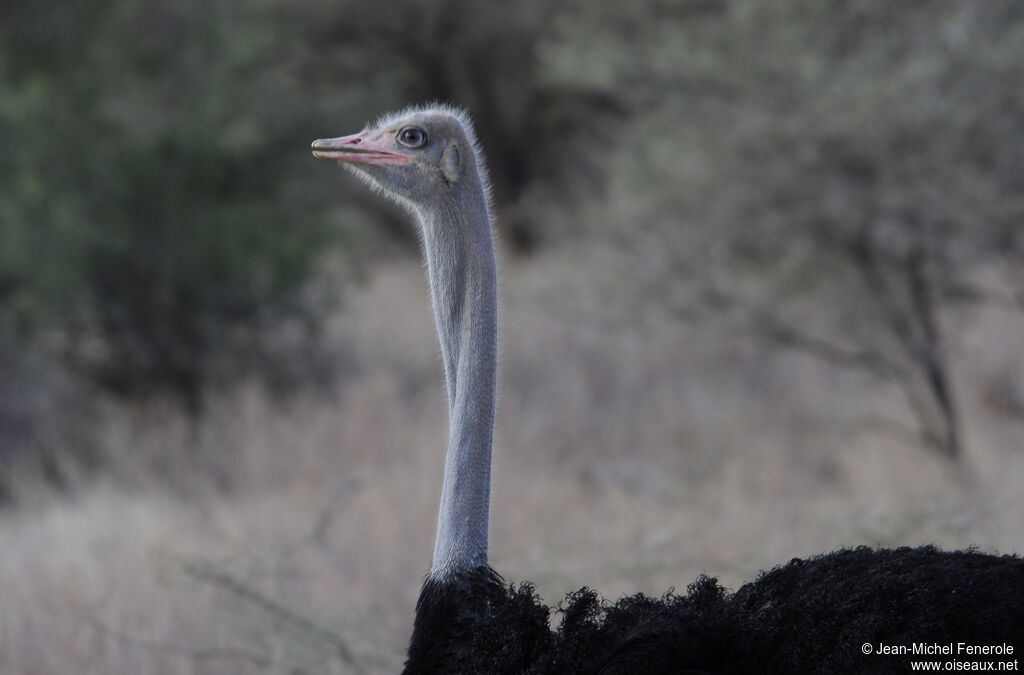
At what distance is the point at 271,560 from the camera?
190 inches

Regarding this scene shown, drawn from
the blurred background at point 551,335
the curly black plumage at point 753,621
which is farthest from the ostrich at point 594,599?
the blurred background at point 551,335

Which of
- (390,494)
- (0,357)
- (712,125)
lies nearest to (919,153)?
(712,125)

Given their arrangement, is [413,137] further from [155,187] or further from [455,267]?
[155,187]

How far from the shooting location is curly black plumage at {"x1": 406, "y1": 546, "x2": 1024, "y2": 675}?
2275mm

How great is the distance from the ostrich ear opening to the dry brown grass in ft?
6.44

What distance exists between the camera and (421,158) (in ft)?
9.07

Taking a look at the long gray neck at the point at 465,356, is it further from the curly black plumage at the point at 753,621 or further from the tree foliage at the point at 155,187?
the tree foliage at the point at 155,187

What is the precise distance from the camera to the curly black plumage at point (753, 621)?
2275 mm

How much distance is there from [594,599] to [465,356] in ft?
1.65

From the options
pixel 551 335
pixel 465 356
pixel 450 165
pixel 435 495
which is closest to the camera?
pixel 465 356

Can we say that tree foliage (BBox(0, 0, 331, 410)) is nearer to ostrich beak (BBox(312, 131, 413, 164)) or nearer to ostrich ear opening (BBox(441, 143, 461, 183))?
ostrich beak (BBox(312, 131, 413, 164))

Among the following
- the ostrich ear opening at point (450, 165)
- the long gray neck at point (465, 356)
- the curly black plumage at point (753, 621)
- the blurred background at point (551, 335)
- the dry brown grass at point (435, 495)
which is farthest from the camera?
the blurred background at point (551, 335)

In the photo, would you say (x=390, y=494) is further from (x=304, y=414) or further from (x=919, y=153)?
(x=919, y=153)

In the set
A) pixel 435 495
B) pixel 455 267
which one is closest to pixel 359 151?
pixel 455 267
